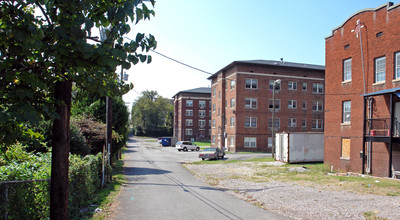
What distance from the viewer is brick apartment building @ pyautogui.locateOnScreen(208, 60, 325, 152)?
51.3 metres

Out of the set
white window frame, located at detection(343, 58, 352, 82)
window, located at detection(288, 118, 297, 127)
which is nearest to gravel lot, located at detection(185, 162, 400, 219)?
white window frame, located at detection(343, 58, 352, 82)

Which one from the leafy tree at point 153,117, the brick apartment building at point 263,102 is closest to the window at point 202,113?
the brick apartment building at point 263,102

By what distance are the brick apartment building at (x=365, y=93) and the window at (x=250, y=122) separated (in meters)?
26.9

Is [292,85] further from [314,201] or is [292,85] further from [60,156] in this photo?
[60,156]

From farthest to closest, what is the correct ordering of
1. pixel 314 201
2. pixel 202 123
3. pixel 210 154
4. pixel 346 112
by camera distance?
1. pixel 202 123
2. pixel 210 154
3. pixel 346 112
4. pixel 314 201

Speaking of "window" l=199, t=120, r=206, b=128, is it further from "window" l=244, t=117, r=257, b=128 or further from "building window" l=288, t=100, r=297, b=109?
"building window" l=288, t=100, r=297, b=109

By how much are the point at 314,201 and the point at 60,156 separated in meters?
9.85

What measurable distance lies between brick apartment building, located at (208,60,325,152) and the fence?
44.9m

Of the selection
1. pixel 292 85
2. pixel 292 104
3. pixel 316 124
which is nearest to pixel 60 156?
pixel 292 85

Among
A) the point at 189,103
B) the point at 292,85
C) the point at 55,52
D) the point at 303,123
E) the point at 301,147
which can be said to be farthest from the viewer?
the point at 189,103

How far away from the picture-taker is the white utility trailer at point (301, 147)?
28.0m

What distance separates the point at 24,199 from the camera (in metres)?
6.25

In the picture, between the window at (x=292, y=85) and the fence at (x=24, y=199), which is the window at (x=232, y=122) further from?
the fence at (x=24, y=199)

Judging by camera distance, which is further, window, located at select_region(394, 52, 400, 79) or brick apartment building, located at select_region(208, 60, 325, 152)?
brick apartment building, located at select_region(208, 60, 325, 152)
